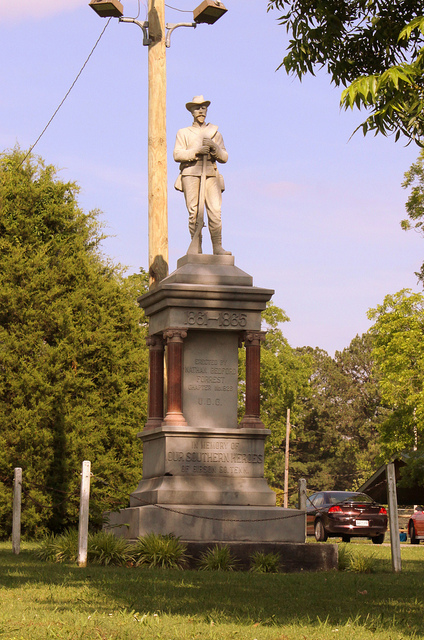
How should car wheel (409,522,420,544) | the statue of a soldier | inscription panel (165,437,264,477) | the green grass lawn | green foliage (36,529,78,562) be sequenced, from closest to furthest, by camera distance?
the green grass lawn < green foliage (36,529,78,562) < inscription panel (165,437,264,477) < the statue of a soldier < car wheel (409,522,420,544)

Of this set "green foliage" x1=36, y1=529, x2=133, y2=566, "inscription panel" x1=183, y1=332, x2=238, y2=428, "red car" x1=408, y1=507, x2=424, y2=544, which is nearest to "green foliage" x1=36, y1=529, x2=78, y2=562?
"green foliage" x1=36, y1=529, x2=133, y2=566

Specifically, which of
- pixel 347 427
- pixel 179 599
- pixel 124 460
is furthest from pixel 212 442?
pixel 347 427

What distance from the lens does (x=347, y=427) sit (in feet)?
309

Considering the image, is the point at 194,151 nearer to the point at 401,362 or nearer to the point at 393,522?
the point at 393,522

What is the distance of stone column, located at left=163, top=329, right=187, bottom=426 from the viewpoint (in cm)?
1548

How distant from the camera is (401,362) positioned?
4344 centimetres

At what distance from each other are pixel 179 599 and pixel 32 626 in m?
2.17

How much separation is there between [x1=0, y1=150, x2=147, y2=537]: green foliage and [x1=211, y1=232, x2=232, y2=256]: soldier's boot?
8026 millimetres

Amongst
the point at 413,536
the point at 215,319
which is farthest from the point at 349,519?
the point at 215,319

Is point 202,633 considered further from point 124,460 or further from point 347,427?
point 347,427

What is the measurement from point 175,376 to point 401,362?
29235 mm

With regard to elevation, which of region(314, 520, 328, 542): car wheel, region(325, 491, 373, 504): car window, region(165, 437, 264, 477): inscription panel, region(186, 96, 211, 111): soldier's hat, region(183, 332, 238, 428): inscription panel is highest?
region(186, 96, 211, 111): soldier's hat

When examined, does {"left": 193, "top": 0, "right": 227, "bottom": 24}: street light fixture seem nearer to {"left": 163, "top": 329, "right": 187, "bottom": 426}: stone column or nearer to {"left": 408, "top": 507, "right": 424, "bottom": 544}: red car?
Answer: {"left": 163, "top": 329, "right": 187, "bottom": 426}: stone column

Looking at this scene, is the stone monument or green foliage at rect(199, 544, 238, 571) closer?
green foliage at rect(199, 544, 238, 571)
